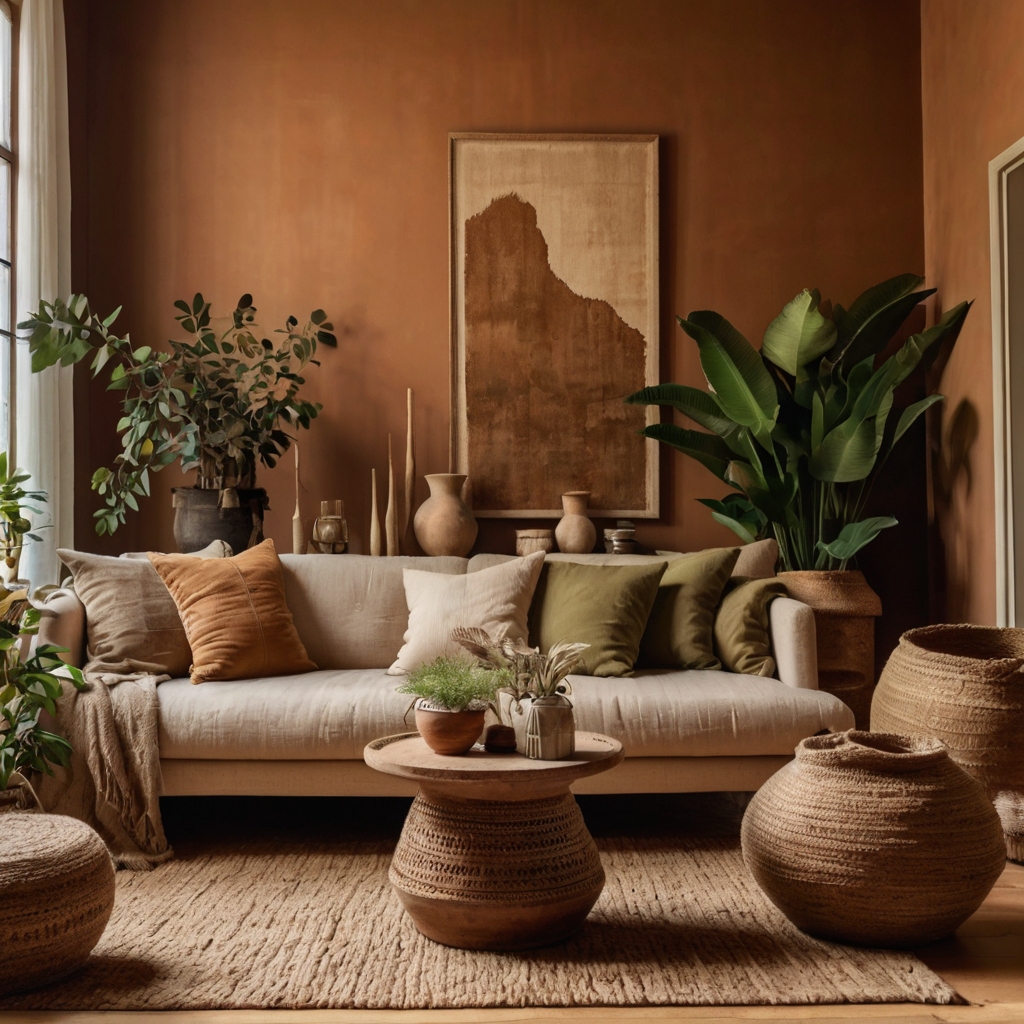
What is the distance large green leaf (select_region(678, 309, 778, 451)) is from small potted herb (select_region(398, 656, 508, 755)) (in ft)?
6.78

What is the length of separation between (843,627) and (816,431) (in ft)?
2.48

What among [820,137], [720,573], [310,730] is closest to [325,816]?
[310,730]

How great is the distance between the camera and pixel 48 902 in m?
1.99

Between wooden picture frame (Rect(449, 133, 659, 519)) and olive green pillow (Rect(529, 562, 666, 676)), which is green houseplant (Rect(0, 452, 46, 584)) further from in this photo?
wooden picture frame (Rect(449, 133, 659, 519))

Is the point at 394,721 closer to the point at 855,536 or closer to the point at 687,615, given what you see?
the point at 687,615

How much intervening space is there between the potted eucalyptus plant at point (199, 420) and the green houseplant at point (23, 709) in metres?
1.11

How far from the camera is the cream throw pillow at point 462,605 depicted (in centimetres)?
333

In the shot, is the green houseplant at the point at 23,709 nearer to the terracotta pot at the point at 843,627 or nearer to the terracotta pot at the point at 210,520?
the terracotta pot at the point at 210,520

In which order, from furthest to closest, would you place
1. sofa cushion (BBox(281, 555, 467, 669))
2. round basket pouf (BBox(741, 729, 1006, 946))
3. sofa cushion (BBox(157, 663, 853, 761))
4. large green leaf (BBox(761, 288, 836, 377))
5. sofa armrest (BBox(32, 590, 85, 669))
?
1. large green leaf (BBox(761, 288, 836, 377))
2. sofa cushion (BBox(281, 555, 467, 669))
3. sofa armrest (BBox(32, 590, 85, 669))
4. sofa cushion (BBox(157, 663, 853, 761))
5. round basket pouf (BBox(741, 729, 1006, 946))

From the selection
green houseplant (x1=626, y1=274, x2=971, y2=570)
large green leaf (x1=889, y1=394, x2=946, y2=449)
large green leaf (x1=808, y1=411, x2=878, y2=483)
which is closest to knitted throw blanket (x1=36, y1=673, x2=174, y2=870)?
green houseplant (x1=626, y1=274, x2=971, y2=570)

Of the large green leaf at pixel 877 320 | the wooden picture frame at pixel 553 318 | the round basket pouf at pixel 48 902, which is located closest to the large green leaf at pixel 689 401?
the wooden picture frame at pixel 553 318

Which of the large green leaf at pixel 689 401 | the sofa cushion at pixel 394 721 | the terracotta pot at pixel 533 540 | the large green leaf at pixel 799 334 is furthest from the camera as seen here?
→ the terracotta pot at pixel 533 540

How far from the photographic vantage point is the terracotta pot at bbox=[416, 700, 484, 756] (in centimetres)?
224

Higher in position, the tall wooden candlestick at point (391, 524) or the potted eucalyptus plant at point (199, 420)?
the potted eucalyptus plant at point (199, 420)
